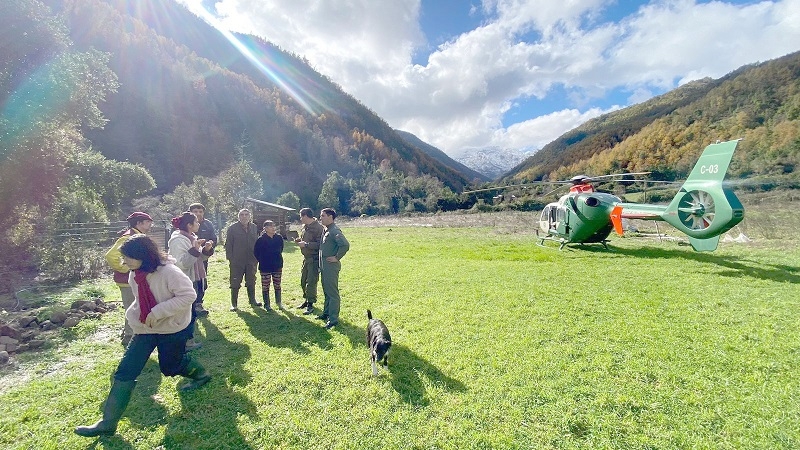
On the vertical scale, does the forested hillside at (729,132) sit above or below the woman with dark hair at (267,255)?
above


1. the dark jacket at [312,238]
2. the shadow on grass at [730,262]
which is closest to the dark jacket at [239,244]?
the dark jacket at [312,238]

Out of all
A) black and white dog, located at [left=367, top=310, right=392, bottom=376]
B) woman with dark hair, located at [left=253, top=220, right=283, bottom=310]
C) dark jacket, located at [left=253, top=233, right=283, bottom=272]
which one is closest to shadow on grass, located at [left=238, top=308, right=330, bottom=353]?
woman with dark hair, located at [left=253, top=220, right=283, bottom=310]

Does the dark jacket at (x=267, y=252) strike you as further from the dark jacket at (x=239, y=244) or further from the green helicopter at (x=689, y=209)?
the green helicopter at (x=689, y=209)

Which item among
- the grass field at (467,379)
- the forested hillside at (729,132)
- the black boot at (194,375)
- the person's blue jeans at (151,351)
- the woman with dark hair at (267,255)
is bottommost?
the grass field at (467,379)

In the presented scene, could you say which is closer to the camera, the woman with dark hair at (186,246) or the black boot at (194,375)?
the black boot at (194,375)

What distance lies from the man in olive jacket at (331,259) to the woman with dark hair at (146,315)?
2.83 meters

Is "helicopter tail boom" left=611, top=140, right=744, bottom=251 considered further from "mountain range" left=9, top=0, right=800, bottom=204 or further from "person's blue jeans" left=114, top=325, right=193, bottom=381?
"mountain range" left=9, top=0, right=800, bottom=204

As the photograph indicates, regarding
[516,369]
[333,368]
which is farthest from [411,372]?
[516,369]

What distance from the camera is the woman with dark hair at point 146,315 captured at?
10.6ft

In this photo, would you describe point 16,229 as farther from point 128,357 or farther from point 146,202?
point 146,202

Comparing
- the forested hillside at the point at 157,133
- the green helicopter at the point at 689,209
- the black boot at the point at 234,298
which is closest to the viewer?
the black boot at the point at 234,298

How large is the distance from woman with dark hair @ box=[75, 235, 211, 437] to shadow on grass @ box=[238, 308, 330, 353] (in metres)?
2.11

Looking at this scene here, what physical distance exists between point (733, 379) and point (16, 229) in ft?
64.9

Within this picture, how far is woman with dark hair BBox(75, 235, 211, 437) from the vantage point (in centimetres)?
324
